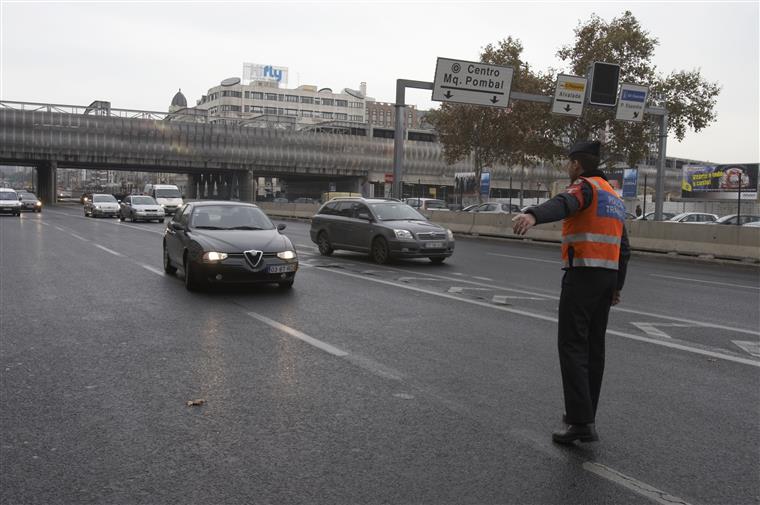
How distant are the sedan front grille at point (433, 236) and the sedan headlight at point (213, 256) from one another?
237 inches

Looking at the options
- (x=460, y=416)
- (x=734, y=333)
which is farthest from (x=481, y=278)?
(x=460, y=416)

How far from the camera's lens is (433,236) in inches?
619

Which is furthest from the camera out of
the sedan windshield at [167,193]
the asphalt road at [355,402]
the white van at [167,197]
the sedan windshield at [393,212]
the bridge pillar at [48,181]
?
the bridge pillar at [48,181]

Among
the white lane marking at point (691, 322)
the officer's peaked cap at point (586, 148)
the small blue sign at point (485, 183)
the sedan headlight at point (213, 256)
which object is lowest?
the white lane marking at point (691, 322)

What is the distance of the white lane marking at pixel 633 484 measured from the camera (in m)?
3.50

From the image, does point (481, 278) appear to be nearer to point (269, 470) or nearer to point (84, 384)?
point (84, 384)

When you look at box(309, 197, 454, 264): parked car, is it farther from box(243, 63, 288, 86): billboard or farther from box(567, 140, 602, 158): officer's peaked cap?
box(243, 63, 288, 86): billboard

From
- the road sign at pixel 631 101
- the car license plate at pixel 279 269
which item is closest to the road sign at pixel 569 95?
the road sign at pixel 631 101

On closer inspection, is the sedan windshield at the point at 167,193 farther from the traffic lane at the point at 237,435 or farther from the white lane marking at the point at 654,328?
the white lane marking at the point at 654,328

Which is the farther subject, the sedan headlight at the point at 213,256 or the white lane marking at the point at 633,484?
the sedan headlight at the point at 213,256

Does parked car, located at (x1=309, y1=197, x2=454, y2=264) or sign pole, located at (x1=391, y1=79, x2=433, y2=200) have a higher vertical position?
sign pole, located at (x1=391, y1=79, x2=433, y2=200)

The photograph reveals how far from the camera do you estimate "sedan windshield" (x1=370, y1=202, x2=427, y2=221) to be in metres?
16.4

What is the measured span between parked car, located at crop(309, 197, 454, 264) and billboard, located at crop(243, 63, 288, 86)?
144 meters

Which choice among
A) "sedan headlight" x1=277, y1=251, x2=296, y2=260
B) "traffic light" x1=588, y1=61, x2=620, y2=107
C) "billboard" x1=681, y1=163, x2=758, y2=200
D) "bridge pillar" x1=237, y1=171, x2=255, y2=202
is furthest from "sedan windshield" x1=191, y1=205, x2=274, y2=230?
"bridge pillar" x1=237, y1=171, x2=255, y2=202
